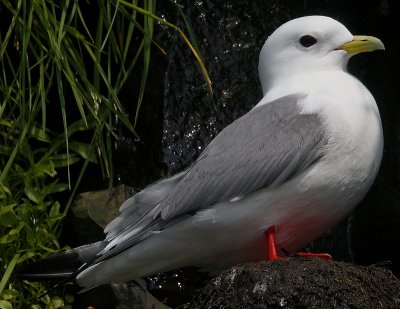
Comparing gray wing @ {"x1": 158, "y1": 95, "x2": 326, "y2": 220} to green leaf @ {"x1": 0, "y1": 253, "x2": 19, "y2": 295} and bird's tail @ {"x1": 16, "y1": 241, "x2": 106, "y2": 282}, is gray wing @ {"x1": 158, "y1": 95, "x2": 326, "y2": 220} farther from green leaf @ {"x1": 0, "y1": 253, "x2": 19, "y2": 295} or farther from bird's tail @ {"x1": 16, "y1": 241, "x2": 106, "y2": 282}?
green leaf @ {"x1": 0, "y1": 253, "x2": 19, "y2": 295}

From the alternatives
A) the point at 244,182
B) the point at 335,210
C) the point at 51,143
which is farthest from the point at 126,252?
the point at 51,143

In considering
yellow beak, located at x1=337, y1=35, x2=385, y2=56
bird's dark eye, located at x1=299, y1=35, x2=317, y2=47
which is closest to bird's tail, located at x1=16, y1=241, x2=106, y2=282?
bird's dark eye, located at x1=299, y1=35, x2=317, y2=47

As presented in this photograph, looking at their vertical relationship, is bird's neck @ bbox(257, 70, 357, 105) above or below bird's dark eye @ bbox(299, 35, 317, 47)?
below

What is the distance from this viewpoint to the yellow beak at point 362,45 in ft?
16.2

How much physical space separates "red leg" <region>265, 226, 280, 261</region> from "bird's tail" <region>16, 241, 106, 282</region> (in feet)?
2.59

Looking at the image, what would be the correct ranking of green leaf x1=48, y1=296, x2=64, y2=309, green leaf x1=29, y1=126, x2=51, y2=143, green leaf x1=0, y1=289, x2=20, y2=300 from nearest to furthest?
green leaf x1=0, y1=289, x2=20, y2=300 < green leaf x1=48, y1=296, x2=64, y2=309 < green leaf x1=29, y1=126, x2=51, y2=143

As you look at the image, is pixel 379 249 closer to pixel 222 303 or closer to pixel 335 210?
pixel 335 210

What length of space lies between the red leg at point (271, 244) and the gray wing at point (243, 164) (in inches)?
7.5

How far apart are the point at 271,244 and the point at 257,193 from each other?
216 mm

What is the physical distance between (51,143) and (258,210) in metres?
1.60

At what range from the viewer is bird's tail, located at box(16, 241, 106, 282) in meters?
4.88

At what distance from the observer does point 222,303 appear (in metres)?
4.16

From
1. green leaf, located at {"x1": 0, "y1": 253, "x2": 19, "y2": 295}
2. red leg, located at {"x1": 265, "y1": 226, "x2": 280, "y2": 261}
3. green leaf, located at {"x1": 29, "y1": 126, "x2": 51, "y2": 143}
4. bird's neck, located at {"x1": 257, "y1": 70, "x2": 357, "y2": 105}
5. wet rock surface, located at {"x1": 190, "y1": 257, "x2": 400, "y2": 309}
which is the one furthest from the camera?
green leaf, located at {"x1": 29, "y1": 126, "x2": 51, "y2": 143}

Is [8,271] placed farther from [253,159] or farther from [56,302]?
[253,159]
